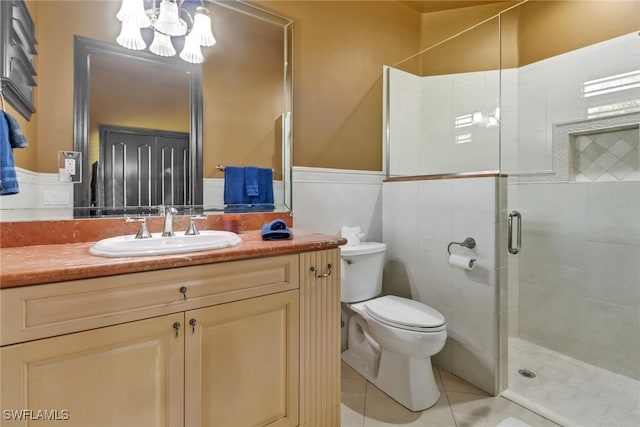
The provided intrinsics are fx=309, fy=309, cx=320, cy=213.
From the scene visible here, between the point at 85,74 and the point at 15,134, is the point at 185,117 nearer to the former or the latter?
the point at 85,74

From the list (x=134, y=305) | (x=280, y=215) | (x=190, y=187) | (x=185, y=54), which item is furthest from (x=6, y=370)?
(x=185, y=54)

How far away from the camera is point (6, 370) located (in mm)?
801

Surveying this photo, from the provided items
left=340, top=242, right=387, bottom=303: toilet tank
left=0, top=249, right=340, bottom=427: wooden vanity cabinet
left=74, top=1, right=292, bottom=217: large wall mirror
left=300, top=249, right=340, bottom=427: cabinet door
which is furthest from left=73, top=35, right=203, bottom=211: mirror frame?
left=340, top=242, right=387, bottom=303: toilet tank

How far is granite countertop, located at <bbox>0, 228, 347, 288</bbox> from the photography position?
832 mm

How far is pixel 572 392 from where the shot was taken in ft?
5.62

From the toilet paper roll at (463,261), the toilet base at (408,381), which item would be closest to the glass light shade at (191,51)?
the toilet paper roll at (463,261)

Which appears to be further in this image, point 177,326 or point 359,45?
point 359,45

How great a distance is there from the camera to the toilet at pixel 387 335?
1.60m

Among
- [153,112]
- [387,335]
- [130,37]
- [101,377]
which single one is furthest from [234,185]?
[387,335]

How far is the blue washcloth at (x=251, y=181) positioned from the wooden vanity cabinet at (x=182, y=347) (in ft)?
2.20

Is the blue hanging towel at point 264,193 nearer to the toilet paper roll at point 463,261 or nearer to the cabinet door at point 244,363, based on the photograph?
the cabinet door at point 244,363

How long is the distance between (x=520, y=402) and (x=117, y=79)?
8.54 feet

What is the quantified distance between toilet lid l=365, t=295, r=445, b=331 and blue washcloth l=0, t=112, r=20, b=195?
5.59 ft

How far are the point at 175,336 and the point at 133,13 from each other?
1.44 meters
